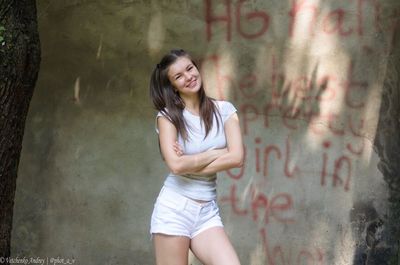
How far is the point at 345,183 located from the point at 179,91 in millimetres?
2401

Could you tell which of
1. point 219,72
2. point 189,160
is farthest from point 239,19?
point 189,160

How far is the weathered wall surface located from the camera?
5711mm

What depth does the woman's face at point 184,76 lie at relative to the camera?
3.85 meters

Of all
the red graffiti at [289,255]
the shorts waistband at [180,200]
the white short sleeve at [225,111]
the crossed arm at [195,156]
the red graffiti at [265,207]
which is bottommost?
the red graffiti at [289,255]

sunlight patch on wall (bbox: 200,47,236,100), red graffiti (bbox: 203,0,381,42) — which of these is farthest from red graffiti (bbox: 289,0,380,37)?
sunlight patch on wall (bbox: 200,47,236,100)

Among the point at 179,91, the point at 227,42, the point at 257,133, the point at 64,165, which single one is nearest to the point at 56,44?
the point at 64,165

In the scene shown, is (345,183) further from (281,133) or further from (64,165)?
(64,165)

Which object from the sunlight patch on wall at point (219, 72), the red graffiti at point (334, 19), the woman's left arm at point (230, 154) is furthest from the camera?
the sunlight patch on wall at point (219, 72)

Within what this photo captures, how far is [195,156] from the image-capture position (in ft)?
12.3

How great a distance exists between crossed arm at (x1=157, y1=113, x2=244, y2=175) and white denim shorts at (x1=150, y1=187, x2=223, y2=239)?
0.54 feet

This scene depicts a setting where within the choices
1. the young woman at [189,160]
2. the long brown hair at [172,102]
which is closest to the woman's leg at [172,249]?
the young woman at [189,160]

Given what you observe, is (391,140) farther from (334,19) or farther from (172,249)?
(172,249)

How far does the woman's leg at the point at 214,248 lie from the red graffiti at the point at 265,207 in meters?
2.05

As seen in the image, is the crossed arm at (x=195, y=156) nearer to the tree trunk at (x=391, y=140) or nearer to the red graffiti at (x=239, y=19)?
the red graffiti at (x=239, y=19)
